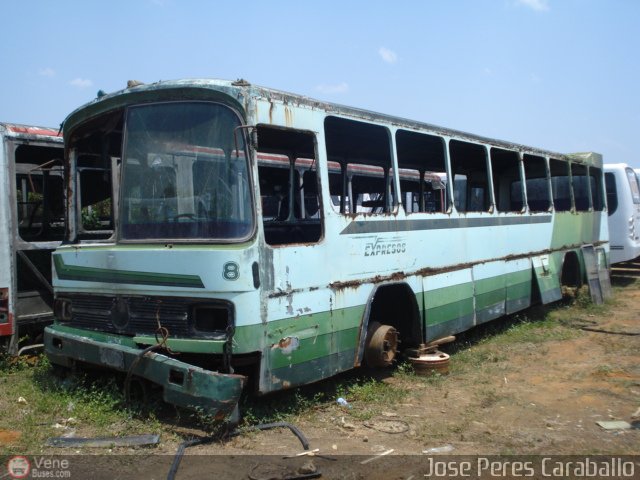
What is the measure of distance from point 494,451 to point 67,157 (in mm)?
4517

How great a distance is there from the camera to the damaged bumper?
3.92 metres

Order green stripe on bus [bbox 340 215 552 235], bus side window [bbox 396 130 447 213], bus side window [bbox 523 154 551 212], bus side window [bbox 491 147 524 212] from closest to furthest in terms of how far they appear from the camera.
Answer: green stripe on bus [bbox 340 215 552 235] → bus side window [bbox 396 130 447 213] → bus side window [bbox 491 147 524 212] → bus side window [bbox 523 154 551 212]

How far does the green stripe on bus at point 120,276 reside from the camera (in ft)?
13.6

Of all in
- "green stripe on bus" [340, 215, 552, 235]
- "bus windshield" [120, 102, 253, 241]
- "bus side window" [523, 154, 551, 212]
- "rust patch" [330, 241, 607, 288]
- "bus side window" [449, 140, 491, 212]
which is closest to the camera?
"bus windshield" [120, 102, 253, 241]

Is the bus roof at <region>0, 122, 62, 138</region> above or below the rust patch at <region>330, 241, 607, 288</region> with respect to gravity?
above

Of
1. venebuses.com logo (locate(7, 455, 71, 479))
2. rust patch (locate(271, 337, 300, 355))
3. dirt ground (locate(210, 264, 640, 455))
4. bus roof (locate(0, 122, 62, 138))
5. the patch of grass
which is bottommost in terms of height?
dirt ground (locate(210, 264, 640, 455))

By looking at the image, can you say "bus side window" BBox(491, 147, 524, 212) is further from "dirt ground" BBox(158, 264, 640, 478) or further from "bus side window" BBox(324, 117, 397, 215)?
"dirt ground" BBox(158, 264, 640, 478)

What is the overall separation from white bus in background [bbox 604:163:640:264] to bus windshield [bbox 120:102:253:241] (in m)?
12.3

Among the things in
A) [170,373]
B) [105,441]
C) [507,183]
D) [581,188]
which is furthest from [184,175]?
[581,188]

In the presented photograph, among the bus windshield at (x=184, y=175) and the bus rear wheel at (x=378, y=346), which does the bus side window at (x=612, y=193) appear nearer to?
the bus rear wheel at (x=378, y=346)

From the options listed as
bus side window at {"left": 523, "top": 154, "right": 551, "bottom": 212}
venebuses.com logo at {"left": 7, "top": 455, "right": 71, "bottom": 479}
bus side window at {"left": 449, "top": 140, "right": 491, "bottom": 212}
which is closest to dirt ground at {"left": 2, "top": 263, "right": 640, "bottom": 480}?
venebuses.com logo at {"left": 7, "top": 455, "right": 71, "bottom": 479}

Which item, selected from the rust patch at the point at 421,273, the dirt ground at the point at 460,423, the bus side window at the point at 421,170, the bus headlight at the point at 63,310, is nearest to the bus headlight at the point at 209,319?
the dirt ground at the point at 460,423

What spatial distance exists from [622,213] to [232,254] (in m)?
12.5

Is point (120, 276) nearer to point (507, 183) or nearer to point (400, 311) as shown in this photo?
point (400, 311)
